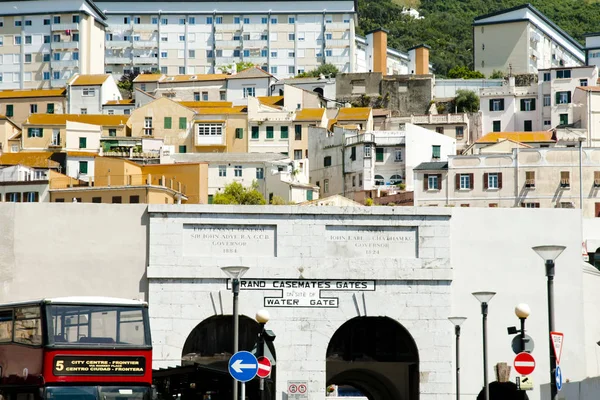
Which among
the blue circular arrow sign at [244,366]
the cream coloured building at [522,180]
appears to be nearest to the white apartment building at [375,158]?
the cream coloured building at [522,180]

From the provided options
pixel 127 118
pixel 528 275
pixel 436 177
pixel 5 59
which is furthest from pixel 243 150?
pixel 528 275

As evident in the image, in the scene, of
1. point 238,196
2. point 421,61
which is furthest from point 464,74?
point 238,196

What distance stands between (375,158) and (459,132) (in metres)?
16.2

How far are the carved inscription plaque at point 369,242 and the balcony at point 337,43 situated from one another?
386ft

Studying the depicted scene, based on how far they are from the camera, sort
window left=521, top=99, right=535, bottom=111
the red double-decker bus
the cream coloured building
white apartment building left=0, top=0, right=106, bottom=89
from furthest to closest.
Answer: white apartment building left=0, top=0, right=106, bottom=89 → window left=521, top=99, right=535, bottom=111 → the cream coloured building → the red double-decker bus

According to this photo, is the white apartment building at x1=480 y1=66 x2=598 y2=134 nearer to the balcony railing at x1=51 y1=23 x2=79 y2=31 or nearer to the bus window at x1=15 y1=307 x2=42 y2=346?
the balcony railing at x1=51 y1=23 x2=79 y2=31

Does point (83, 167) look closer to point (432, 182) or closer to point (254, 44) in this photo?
point (432, 182)

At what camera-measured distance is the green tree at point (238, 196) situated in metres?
89.8

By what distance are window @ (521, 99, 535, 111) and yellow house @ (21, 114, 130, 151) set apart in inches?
1538

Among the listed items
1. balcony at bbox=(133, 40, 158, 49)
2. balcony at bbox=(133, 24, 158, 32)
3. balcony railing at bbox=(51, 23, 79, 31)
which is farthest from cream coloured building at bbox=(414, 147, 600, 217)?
balcony at bbox=(133, 24, 158, 32)

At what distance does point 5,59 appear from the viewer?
150m

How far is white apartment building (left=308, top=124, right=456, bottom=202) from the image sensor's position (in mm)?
100500

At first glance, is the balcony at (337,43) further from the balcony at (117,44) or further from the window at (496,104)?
the window at (496,104)

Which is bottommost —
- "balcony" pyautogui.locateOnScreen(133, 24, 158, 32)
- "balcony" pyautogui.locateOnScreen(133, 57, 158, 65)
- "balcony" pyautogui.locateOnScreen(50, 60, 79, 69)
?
"balcony" pyautogui.locateOnScreen(50, 60, 79, 69)
